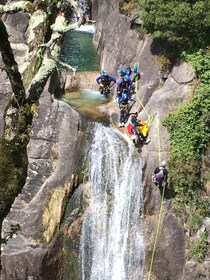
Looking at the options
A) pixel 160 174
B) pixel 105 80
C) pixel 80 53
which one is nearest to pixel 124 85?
pixel 105 80

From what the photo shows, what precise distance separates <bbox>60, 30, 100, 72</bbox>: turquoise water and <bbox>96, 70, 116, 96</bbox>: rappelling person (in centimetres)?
416

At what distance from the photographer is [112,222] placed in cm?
1681

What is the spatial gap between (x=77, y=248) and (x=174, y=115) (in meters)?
6.41

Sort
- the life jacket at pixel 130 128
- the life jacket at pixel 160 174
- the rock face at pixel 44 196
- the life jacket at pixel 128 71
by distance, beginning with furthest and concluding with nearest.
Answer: the life jacket at pixel 128 71 → the life jacket at pixel 130 128 → the life jacket at pixel 160 174 → the rock face at pixel 44 196

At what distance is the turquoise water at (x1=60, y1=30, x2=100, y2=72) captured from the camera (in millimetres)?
26297

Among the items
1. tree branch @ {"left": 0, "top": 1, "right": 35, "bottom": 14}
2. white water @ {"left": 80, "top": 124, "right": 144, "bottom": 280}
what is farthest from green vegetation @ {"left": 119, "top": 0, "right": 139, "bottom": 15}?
tree branch @ {"left": 0, "top": 1, "right": 35, "bottom": 14}

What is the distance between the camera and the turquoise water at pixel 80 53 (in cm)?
2630

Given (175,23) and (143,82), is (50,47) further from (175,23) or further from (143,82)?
(143,82)

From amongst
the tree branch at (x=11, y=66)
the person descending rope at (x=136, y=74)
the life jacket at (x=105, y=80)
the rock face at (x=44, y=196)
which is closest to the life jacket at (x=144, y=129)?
the rock face at (x=44, y=196)

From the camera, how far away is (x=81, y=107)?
1991 centimetres

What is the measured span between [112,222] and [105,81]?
296 inches

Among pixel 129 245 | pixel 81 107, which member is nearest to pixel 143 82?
pixel 81 107

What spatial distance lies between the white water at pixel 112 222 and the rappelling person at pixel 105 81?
17.1 feet

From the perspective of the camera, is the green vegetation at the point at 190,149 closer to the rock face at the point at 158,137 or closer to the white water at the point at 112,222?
the rock face at the point at 158,137
